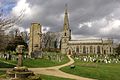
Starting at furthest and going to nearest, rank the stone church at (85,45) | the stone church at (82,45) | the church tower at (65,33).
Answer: the stone church at (85,45) → the stone church at (82,45) → the church tower at (65,33)

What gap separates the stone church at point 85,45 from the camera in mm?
133125

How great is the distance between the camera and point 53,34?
391 feet

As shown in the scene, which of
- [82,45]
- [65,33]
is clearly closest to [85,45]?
[82,45]

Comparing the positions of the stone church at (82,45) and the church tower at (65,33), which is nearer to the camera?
the church tower at (65,33)

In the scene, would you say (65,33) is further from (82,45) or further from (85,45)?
(85,45)

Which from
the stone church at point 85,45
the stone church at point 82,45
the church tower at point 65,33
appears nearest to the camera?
the church tower at point 65,33

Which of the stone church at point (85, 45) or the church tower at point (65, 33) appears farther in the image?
the stone church at point (85, 45)

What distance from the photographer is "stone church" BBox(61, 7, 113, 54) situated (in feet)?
437

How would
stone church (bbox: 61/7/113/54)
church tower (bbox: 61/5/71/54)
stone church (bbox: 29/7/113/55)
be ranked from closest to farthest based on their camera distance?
1. church tower (bbox: 61/5/71/54)
2. stone church (bbox: 29/7/113/55)
3. stone church (bbox: 61/7/113/54)

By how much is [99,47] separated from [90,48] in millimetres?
5213

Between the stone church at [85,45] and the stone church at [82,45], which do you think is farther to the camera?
the stone church at [85,45]

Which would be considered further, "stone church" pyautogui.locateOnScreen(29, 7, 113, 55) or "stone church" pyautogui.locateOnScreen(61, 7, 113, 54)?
"stone church" pyautogui.locateOnScreen(61, 7, 113, 54)

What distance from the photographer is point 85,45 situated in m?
144

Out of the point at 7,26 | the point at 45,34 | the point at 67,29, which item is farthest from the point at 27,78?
the point at 67,29
